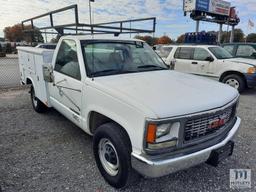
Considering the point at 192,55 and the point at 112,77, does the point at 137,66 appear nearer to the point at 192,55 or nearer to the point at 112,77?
the point at 112,77

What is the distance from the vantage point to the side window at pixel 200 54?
7930 millimetres

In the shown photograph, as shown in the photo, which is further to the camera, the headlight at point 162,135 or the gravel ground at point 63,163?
the gravel ground at point 63,163

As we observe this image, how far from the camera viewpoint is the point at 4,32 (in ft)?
274

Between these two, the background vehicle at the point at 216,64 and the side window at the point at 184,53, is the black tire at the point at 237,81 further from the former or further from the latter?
the side window at the point at 184,53

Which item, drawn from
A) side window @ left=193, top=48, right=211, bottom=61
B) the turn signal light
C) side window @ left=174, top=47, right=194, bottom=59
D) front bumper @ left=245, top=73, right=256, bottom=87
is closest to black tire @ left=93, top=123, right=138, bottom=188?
the turn signal light

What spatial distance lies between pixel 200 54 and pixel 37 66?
6.04 m

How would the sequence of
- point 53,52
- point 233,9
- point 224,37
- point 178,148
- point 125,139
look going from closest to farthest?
point 178,148
point 125,139
point 53,52
point 233,9
point 224,37

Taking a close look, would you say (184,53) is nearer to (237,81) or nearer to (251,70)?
(237,81)

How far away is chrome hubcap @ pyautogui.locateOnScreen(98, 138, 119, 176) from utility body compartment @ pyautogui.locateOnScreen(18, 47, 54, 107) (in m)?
2.07

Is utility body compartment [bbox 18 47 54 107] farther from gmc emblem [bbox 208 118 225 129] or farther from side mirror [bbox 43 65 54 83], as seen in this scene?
gmc emblem [bbox 208 118 225 129]

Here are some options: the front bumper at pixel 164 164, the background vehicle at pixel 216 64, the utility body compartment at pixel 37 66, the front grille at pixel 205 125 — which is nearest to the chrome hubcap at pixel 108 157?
the front bumper at pixel 164 164

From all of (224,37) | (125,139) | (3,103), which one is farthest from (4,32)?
(125,139)

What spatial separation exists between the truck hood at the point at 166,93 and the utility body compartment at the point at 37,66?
6.16ft

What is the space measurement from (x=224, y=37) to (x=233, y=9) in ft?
108
